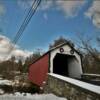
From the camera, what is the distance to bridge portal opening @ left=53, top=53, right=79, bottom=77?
14903 millimetres

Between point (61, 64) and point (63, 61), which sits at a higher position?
point (63, 61)

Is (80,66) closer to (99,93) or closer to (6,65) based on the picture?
(99,93)

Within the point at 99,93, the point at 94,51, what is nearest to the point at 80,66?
the point at 99,93

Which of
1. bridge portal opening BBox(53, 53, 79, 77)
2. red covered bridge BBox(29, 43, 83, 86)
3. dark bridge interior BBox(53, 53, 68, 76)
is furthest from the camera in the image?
dark bridge interior BBox(53, 53, 68, 76)

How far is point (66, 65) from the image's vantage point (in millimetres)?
16797

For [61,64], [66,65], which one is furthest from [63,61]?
[61,64]

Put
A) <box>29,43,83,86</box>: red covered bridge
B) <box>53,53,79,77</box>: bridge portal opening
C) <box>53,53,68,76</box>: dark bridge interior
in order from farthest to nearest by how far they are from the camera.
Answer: <box>53,53,68,76</box>: dark bridge interior, <box>53,53,79,77</box>: bridge portal opening, <box>29,43,83,86</box>: red covered bridge

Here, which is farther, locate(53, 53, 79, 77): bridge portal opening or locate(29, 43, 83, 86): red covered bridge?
locate(53, 53, 79, 77): bridge portal opening

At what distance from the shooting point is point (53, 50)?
1350 cm

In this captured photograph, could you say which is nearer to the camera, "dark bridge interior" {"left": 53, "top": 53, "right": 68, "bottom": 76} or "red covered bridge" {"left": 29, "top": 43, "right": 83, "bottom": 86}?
"red covered bridge" {"left": 29, "top": 43, "right": 83, "bottom": 86}

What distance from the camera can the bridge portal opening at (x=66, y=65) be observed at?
14.9 m

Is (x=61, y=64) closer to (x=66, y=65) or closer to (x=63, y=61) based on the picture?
(x=63, y=61)

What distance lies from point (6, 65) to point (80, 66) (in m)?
34.9

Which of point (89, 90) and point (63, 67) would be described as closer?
point (89, 90)
